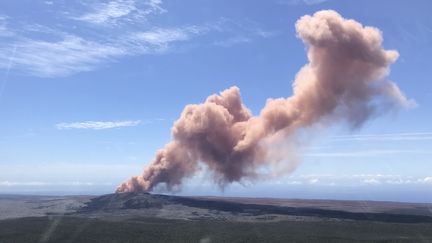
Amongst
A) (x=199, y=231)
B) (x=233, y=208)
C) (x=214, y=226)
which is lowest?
(x=199, y=231)

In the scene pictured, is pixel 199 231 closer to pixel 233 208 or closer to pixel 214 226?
pixel 214 226

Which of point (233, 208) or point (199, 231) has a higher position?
point (233, 208)

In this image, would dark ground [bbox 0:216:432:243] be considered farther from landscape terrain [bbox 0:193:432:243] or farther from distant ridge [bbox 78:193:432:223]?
distant ridge [bbox 78:193:432:223]

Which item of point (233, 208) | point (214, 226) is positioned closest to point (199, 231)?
point (214, 226)

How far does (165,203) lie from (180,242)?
64.1m

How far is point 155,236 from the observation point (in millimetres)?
75875

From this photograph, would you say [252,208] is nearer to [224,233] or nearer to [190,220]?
[190,220]

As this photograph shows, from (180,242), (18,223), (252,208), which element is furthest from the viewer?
(252,208)

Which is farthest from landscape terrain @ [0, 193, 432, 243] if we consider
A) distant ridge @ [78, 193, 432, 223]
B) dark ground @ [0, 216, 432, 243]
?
distant ridge @ [78, 193, 432, 223]

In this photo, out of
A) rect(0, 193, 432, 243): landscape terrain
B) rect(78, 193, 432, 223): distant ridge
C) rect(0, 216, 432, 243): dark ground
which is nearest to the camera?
rect(0, 216, 432, 243): dark ground

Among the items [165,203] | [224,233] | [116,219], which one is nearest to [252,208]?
[165,203]

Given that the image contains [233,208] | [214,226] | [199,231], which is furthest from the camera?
[233,208]

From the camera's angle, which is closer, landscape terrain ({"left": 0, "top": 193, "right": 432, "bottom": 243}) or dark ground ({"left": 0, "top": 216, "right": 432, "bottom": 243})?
dark ground ({"left": 0, "top": 216, "right": 432, "bottom": 243})

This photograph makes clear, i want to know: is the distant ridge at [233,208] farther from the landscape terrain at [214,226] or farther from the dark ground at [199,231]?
the dark ground at [199,231]
